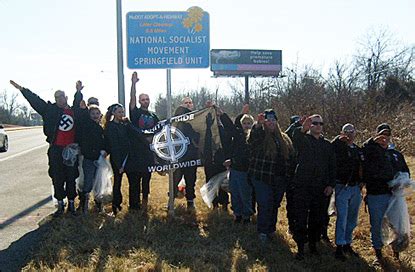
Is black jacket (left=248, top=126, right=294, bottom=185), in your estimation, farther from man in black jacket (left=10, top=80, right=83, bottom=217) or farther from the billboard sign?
the billboard sign

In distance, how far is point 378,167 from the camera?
565 centimetres

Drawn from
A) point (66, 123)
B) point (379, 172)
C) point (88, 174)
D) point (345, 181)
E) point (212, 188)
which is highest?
point (66, 123)

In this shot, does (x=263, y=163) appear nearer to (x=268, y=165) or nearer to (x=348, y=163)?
(x=268, y=165)

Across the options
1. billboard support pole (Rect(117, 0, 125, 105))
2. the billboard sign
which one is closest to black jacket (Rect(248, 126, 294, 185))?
billboard support pole (Rect(117, 0, 125, 105))

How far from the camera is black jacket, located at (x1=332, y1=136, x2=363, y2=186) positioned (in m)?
5.84

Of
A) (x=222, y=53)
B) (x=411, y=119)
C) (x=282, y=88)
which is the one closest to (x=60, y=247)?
(x=411, y=119)

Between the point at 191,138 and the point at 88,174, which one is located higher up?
the point at 191,138

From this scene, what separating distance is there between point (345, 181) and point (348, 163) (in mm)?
235

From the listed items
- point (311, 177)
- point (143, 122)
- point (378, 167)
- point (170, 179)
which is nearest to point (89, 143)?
point (143, 122)

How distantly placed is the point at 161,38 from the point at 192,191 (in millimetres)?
2710

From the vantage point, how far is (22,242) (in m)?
6.12

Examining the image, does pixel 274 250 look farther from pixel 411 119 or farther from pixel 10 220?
pixel 411 119

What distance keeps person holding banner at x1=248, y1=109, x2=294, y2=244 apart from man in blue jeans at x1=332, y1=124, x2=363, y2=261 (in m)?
0.66

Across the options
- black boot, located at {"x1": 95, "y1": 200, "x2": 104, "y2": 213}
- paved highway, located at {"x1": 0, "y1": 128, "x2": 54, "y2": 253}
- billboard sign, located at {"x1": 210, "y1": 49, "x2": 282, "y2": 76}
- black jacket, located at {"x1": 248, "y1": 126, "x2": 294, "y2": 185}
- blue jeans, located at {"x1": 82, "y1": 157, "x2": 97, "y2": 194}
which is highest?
billboard sign, located at {"x1": 210, "y1": 49, "x2": 282, "y2": 76}
